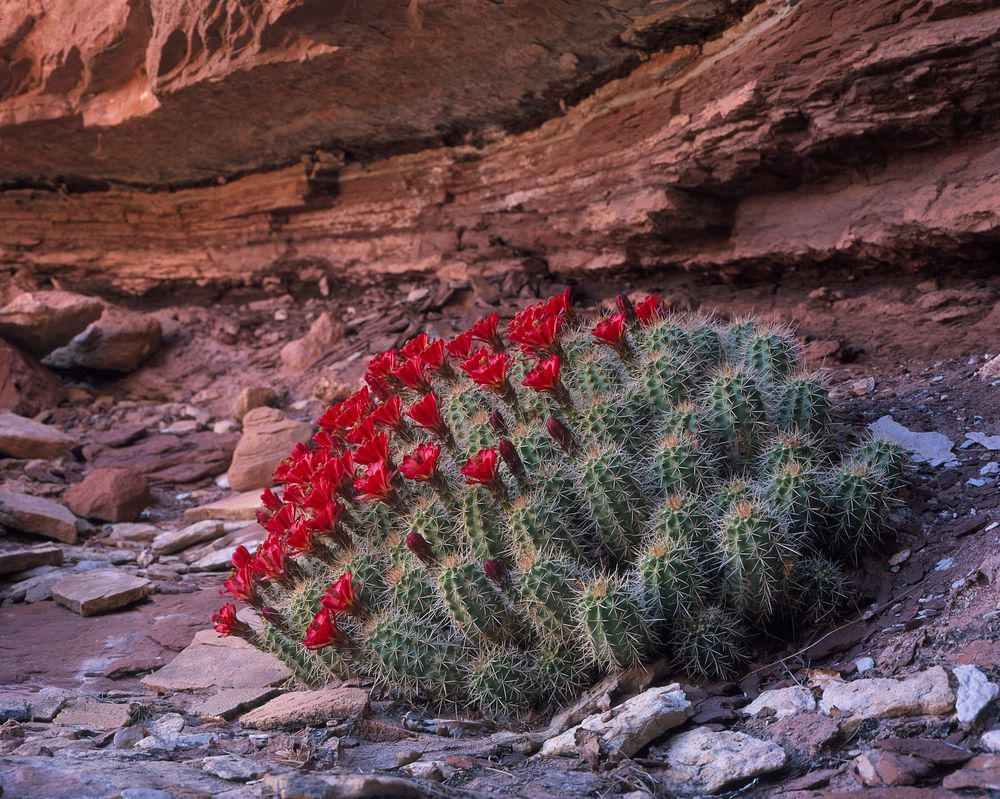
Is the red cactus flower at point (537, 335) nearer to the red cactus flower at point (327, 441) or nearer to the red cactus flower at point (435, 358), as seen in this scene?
the red cactus flower at point (435, 358)

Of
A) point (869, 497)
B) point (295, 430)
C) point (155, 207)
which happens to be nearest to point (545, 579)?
point (869, 497)

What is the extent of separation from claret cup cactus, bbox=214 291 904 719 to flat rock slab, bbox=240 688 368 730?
0.49 ft

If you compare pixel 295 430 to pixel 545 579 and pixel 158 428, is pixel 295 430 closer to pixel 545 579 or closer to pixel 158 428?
pixel 158 428

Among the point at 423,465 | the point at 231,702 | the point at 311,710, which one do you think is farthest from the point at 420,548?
the point at 231,702

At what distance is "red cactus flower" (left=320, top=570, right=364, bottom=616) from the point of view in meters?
3.08

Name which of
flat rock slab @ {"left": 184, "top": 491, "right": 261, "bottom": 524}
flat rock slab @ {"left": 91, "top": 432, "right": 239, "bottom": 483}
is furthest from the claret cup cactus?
flat rock slab @ {"left": 91, "top": 432, "right": 239, "bottom": 483}

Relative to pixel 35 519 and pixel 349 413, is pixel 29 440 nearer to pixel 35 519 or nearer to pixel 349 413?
pixel 35 519

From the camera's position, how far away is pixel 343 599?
123 inches

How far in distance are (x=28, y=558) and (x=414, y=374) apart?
9.75ft

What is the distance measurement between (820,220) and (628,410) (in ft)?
8.80

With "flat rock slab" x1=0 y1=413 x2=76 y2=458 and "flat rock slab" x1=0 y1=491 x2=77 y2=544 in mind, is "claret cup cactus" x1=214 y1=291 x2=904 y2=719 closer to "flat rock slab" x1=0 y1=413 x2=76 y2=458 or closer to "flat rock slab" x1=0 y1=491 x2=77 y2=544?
"flat rock slab" x1=0 y1=491 x2=77 y2=544

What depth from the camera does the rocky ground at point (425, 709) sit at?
7.81ft

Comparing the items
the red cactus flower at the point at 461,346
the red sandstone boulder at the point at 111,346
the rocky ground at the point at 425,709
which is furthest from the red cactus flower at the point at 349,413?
the red sandstone boulder at the point at 111,346

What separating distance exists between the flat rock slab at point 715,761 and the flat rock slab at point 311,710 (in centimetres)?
106
